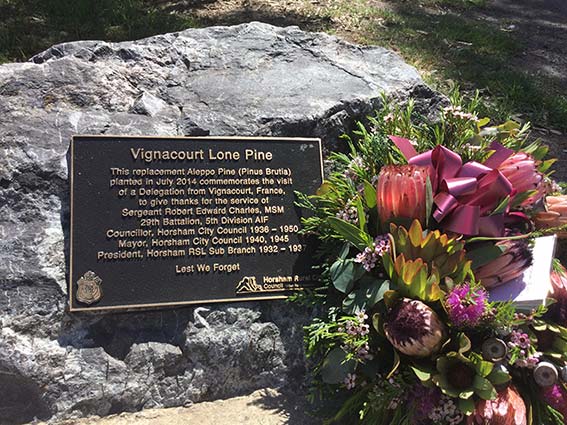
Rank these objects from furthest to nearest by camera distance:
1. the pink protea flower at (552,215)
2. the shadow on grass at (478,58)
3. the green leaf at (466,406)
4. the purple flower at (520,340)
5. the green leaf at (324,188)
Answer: the shadow on grass at (478,58)
the green leaf at (324,188)
the pink protea flower at (552,215)
the purple flower at (520,340)
the green leaf at (466,406)

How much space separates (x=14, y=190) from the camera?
2.51 m

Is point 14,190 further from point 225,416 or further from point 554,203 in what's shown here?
point 554,203

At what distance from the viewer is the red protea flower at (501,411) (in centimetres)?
201

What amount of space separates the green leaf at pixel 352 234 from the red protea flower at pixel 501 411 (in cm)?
77

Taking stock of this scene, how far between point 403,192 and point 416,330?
60cm

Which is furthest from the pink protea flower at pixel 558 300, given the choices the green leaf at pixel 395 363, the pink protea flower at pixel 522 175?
the green leaf at pixel 395 363

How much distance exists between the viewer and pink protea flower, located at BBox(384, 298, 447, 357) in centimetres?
206

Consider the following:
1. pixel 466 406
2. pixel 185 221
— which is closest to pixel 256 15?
pixel 185 221

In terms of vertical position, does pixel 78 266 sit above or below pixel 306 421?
above

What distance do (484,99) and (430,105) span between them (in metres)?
1.95

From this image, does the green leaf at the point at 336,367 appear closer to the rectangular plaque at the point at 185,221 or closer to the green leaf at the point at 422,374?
the green leaf at the point at 422,374

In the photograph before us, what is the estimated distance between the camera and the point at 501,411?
2020mm

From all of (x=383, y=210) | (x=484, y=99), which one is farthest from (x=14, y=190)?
(x=484, y=99)

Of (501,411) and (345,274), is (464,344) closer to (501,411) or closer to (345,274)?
(501,411)
